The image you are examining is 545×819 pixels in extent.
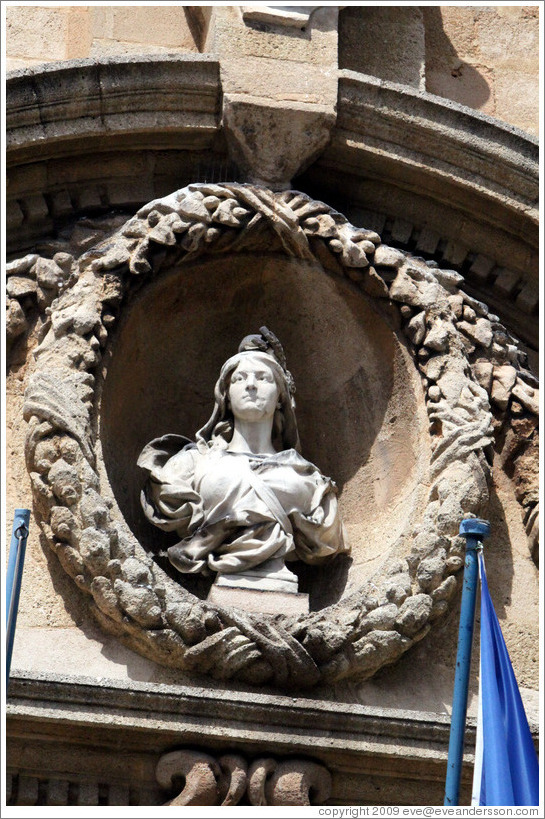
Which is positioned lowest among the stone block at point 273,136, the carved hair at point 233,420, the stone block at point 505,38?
the carved hair at point 233,420

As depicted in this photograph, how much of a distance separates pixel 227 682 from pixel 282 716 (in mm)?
230

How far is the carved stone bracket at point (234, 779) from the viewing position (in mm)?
6688

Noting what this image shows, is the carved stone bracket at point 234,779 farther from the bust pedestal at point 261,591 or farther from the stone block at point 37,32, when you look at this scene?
the stone block at point 37,32

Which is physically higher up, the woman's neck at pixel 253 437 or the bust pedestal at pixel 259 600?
the woman's neck at pixel 253 437

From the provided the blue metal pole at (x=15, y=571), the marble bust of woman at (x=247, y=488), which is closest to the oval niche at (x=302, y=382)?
the marble bust of woman at (x=247, y=488)

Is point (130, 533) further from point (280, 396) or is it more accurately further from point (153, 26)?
point (153, 26)

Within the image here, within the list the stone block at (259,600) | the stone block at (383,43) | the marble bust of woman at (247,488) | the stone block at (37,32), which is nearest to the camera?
the stone block at (259,600)

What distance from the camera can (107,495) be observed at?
23.6 feet

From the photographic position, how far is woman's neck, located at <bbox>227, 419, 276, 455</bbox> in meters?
7.69

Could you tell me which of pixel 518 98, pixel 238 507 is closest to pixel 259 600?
pixel 238 507

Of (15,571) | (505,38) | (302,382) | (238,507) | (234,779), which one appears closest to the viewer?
(15,571)

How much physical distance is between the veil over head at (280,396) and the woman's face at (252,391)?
3 cm

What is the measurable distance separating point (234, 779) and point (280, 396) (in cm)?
169

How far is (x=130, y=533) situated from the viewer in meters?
7.13
